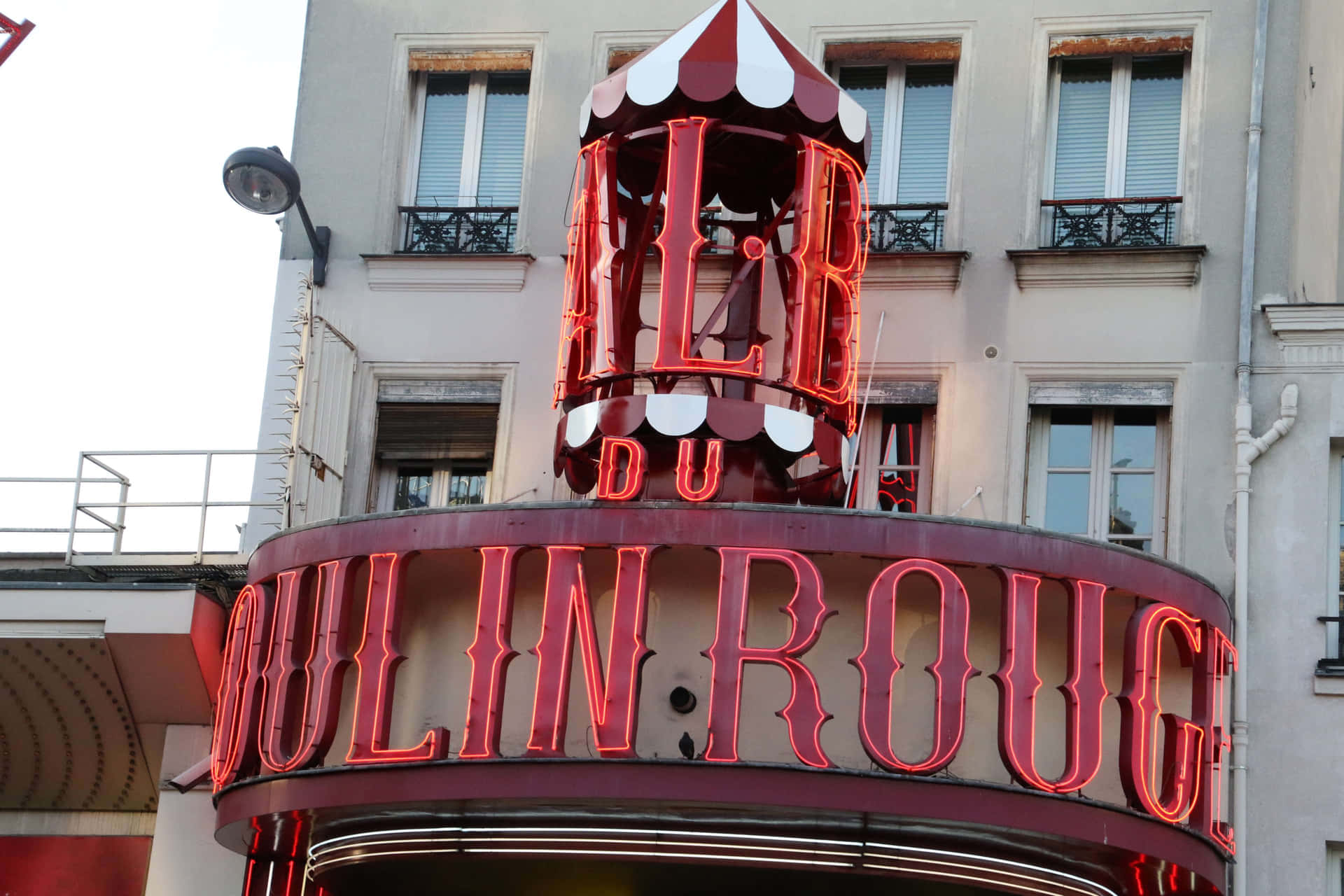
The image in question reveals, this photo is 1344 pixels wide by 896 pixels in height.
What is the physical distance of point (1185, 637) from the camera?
14.3m

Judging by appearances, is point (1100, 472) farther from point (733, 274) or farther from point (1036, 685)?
point (1036, 685)

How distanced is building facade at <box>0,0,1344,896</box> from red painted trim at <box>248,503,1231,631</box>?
0.09ft

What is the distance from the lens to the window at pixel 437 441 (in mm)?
17281

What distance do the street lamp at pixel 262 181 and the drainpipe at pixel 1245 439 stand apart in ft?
22.9

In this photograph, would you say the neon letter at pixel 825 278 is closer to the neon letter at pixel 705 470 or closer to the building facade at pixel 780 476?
the building facade at pixel 780 476

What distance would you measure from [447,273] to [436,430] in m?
1.25

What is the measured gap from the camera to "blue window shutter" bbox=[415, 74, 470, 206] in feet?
59.4

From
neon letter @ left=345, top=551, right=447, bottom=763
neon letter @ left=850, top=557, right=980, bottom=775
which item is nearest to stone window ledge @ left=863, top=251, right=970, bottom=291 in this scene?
neon letter @ left=850, top=557, right=980, bottom=775

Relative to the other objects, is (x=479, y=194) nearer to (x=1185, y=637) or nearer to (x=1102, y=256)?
(x=1102, y=256)

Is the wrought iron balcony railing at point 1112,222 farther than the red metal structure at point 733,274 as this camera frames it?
Yes

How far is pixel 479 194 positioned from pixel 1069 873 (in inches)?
288

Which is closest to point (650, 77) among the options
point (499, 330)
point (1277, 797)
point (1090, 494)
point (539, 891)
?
point (499, 330)

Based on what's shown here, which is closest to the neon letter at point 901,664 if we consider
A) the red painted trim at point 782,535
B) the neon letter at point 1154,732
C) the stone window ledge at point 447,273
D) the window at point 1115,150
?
the red painted trim at point 782,535

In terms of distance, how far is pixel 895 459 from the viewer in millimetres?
16719
